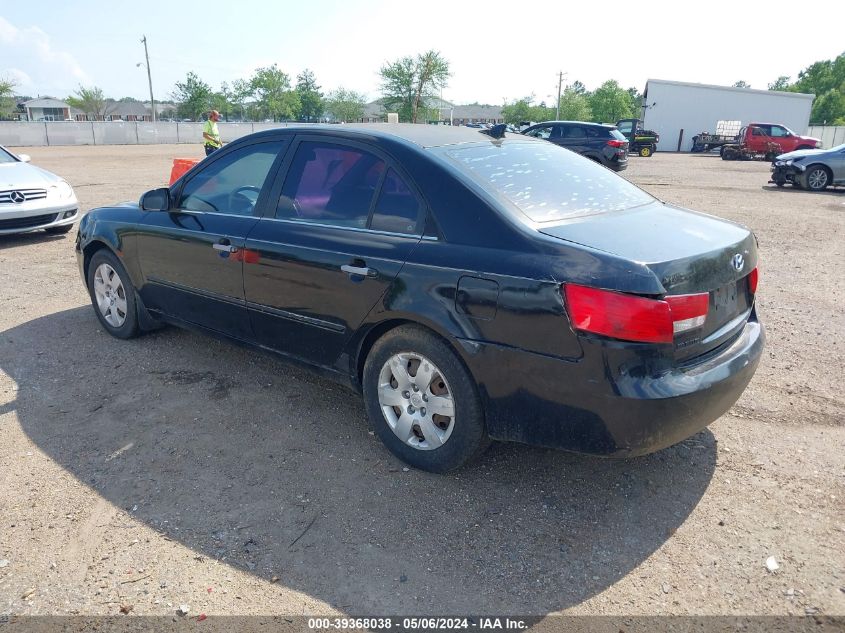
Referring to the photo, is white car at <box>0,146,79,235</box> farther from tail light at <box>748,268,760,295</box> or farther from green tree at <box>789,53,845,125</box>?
green tree at <box>789,53,845,125</box>

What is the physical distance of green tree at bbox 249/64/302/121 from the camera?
86.9 meters

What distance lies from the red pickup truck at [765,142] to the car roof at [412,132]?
109 ft

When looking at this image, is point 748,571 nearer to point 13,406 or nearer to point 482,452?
point 482,452

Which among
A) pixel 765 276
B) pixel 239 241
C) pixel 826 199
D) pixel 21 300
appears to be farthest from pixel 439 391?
pixel 826 199

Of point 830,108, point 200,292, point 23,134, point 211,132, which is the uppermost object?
point 830,108

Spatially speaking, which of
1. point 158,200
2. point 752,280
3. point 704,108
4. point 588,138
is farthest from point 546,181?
point 704,108

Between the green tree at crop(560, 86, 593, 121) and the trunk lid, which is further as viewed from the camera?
the green tree at crop(560, 86, 593, 121)

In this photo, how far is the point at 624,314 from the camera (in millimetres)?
2484

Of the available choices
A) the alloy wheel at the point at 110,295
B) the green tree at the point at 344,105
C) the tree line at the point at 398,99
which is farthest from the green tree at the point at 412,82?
the alloy wheel at the point at 110,295

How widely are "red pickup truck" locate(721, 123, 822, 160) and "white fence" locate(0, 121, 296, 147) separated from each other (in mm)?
29141

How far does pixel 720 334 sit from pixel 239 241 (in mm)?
2758

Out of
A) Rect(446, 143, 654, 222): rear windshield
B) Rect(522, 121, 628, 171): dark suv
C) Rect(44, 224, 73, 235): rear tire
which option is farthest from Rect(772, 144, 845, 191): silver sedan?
Rect(44, 224, 73, 235): rear tire

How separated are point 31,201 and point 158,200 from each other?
5593 millimetres

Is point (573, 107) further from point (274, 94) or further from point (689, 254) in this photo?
point (689, 254)
